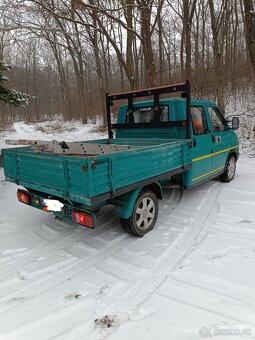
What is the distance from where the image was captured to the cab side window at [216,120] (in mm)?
5900

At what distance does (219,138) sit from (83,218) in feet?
13.1

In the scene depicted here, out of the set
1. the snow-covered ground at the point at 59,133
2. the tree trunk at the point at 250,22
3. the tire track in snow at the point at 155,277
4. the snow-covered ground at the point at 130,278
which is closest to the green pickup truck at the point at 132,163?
Result: the snow-covered ground at the point at 130,278

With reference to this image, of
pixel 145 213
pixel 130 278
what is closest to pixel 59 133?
pixel 145 213

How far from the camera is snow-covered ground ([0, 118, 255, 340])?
2410 millimetres

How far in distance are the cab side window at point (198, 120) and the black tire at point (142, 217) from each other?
1857 millimetres

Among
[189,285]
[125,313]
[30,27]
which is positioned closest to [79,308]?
[125,313]

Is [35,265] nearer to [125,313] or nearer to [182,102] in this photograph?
[125,313]

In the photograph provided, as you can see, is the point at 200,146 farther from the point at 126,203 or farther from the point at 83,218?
the point at 83,218

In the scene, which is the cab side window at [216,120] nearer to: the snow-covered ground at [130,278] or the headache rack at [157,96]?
the headache rack at [157,96]

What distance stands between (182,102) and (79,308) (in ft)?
13.0

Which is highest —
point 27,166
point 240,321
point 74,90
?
point 74,90

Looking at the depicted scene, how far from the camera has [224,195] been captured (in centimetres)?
577

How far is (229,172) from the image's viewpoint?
682 centimetres

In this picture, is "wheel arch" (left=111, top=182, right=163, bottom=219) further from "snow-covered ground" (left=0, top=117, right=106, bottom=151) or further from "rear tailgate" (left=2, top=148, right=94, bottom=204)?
"snow-covered ground" (left=0, top=117, right=106, bottom=151)
